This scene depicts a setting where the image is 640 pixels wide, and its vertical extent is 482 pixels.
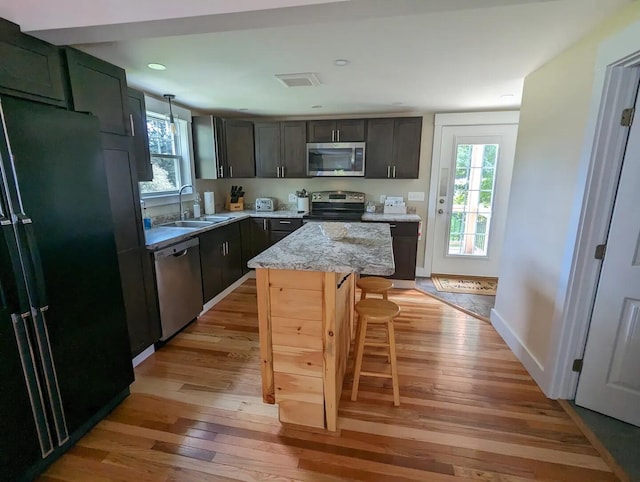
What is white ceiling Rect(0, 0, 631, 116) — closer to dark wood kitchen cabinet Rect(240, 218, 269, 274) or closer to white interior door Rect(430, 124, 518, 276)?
white interior door Rect(430, 124, 518, 276)

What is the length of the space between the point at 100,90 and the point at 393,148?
10.4ft

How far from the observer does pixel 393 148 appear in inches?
159

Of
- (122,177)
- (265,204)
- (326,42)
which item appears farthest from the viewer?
(265,204)

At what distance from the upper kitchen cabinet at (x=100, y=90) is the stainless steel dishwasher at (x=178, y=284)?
99 centimetres

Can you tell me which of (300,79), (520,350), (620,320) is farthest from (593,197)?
(300,79)

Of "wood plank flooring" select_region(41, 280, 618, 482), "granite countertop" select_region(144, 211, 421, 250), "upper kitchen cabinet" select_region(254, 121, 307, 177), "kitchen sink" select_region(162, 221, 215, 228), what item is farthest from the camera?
"upper kitchen cabinet" select_region(254, 121, 307, 177)

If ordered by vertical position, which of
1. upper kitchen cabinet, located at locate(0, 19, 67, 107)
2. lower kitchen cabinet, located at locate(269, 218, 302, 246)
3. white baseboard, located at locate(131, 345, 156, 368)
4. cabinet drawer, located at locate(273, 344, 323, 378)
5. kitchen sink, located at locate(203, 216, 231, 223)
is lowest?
white baseboard, located at locate(131, 345, 156, 368)

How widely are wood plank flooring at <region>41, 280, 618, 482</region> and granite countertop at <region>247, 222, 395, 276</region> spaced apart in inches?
39.3

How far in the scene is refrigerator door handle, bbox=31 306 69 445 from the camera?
1.43 metres

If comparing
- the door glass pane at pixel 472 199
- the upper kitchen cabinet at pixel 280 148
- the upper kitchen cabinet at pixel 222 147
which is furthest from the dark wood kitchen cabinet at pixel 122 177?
the door glass pane at pixel 472 199

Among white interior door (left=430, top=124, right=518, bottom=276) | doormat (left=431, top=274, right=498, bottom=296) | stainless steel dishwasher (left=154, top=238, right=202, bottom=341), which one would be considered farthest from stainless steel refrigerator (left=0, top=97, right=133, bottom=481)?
white interior door (left=430, top=124, right=518, bottom=276)

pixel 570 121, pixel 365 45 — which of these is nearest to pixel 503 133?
pixel 570 121

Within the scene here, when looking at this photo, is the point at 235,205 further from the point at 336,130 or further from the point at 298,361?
the point at 298,361

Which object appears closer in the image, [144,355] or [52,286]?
[52,286]
